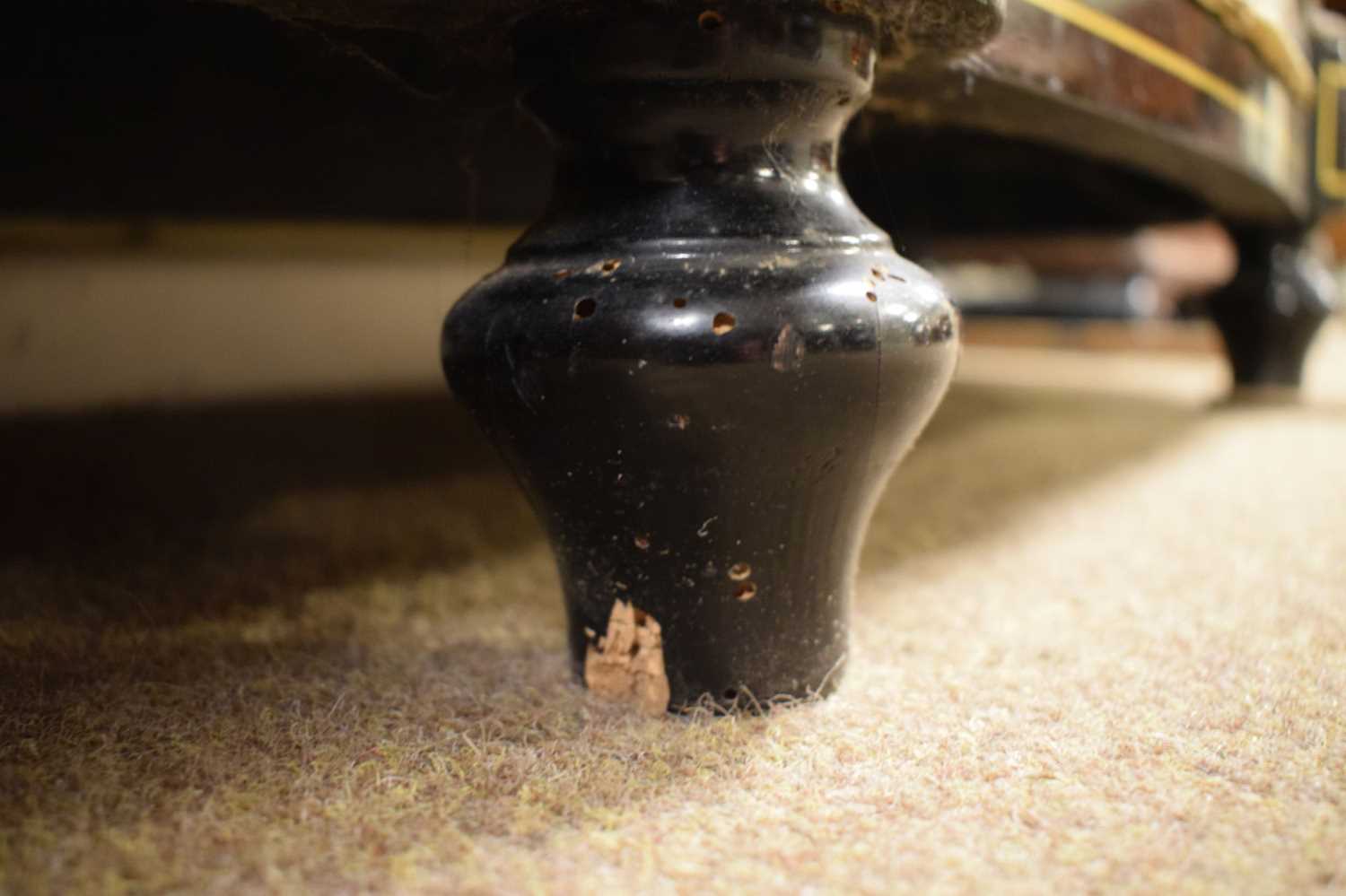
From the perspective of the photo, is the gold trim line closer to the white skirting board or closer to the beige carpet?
the beige carpet

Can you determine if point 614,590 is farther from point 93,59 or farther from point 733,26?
point 93,59

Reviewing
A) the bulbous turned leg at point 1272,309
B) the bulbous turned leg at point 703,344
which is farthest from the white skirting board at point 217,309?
the bulbous turned leg at point 1272,309

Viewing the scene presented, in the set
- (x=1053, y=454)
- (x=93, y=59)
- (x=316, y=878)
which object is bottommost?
(x=1053, y=454)

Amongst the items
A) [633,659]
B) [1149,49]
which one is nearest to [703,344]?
[633,659]

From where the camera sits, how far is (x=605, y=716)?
46 cm

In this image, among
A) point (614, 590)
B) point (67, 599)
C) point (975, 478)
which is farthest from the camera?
point (975, 478)

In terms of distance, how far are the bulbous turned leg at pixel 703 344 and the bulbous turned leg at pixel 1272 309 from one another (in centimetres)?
122

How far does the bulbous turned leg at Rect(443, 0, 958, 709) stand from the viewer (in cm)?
41

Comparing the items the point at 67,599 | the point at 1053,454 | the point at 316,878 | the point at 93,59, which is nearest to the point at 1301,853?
the point at 316,878

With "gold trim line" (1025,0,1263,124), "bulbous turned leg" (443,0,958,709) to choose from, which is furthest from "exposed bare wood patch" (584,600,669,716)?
"gold trim line" (1025,0,1263,124)

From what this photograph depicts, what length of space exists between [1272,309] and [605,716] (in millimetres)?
1345

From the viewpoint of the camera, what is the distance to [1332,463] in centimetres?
105

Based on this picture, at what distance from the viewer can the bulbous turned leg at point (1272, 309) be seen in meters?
1.46

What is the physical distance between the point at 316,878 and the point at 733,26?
325mm
